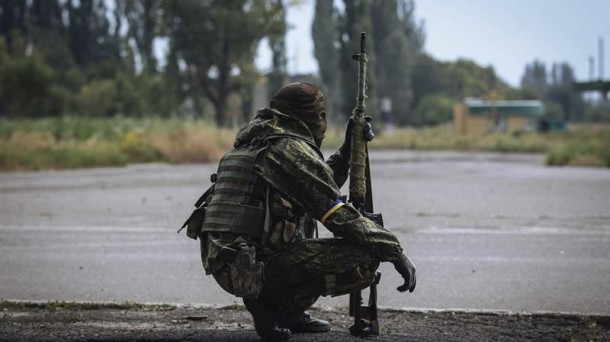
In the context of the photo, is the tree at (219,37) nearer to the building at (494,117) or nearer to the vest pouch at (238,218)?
the building at (494,117)

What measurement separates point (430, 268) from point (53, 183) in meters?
11.9

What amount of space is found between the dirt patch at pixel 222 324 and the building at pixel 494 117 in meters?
56.0

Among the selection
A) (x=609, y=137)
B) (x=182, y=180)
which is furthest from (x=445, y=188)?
(x=609, y=137)

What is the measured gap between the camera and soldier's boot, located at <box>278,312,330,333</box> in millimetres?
4992

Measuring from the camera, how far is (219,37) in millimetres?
50781

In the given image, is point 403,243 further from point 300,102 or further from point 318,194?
point 318,194

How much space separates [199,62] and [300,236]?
47.7m

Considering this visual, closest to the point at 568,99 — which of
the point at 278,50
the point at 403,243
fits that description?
the point at 278,50

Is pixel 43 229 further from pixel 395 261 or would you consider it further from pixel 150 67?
pixel 150 67

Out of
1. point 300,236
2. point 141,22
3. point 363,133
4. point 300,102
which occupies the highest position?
point 141,22

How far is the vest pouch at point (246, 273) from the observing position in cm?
428

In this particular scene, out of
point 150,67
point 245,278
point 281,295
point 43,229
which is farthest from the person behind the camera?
point 150,67

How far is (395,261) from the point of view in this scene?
4.39 meters

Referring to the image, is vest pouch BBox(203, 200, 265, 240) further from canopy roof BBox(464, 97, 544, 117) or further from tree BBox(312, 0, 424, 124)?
canopy roof BBox(464, 97, 544, 117)
